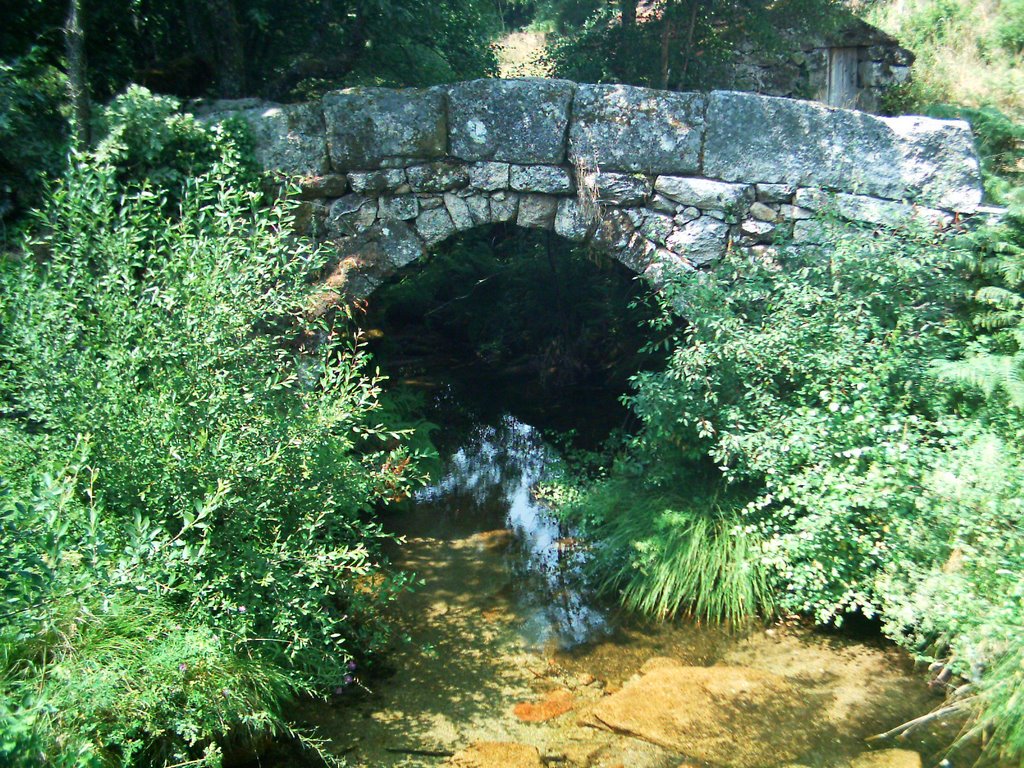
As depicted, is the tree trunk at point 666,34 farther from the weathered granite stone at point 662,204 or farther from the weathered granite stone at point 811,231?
the weathered granite stone at point 811,231

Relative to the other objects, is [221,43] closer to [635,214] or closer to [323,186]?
[323,186]

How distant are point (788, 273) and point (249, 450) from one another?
351cm

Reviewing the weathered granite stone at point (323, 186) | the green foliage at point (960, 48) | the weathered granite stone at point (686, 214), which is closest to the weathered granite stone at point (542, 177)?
the weathered granite stone at point (686, 214)

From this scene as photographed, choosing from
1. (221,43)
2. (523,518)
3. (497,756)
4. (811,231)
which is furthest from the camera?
(523,518)

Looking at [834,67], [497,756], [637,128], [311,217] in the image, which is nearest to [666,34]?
[834,67]

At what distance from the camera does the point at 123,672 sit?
2.96m

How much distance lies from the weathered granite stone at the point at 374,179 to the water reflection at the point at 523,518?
2.51 meters

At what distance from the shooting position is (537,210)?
227 inches

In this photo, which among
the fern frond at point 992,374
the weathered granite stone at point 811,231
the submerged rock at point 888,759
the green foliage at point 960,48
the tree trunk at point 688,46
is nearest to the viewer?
the submerged rock at point 888,759

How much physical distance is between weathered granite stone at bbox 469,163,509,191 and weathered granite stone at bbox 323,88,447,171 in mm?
273

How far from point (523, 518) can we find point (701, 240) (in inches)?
96.9

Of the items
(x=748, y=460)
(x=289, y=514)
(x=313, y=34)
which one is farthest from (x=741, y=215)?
(x=313, y=34)

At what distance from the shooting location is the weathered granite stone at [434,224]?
18.9 ft

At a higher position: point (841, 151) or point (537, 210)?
point (841, 151)
